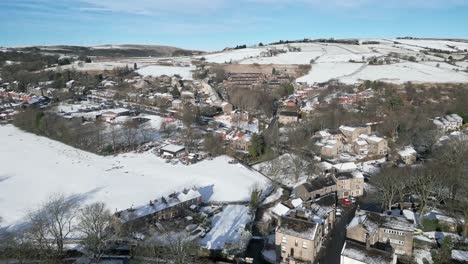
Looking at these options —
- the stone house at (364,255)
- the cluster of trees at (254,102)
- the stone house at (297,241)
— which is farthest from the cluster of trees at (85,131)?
the stone house at (364,255)

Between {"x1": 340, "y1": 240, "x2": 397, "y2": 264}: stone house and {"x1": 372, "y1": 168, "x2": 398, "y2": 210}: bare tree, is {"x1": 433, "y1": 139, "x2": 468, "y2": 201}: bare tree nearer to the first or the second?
{"x1": 372, "y1": 168, "x2": 398, "y2": 210}: bare tree

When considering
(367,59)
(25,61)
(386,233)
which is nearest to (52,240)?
(386,233)

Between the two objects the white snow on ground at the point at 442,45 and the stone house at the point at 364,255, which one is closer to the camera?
the stone house at the point at 364,255

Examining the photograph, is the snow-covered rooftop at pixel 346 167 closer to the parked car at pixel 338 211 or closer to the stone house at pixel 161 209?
the parked car at pixel 338 211

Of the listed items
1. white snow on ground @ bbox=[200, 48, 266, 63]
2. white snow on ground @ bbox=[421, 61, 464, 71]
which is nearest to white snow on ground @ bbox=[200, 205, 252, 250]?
white snow on ground @ bbox=[421, 61, 464, 71]

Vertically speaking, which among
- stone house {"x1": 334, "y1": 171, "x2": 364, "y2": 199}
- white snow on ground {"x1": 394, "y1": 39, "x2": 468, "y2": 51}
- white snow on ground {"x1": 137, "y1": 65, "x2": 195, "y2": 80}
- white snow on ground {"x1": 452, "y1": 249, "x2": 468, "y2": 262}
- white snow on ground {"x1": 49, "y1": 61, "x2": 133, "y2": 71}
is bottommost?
white snow on ground {"x1": 452, "y1": 249, "x2": 468, "y2": 262}

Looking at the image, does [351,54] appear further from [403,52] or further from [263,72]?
[263,72]
